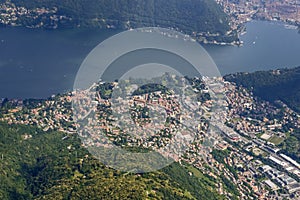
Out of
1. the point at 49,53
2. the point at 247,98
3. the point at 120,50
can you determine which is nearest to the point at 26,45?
the point at 49,53

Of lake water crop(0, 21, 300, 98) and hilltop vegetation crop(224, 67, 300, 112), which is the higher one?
hilltop vegetation crop(224, 67, 300, 112)

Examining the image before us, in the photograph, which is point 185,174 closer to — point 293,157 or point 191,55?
point 293,157

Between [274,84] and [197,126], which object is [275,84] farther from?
[197,126]

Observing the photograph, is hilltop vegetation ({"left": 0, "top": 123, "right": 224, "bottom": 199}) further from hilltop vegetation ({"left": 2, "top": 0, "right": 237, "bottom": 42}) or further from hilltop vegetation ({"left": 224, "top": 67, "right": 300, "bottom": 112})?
hilltop vegetation ({"left": 2, "top": 0, "right": 237, "bottom": 42})

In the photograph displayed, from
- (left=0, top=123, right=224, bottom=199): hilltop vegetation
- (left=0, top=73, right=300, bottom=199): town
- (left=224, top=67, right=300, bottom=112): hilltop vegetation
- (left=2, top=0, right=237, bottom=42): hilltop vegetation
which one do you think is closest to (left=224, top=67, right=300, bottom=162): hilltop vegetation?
(left=224, top=67, right=300, bottom=112): hilltop vegetation

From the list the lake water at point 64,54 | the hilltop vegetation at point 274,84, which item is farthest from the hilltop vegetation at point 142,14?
the hilltop vegetation at point 274,84
